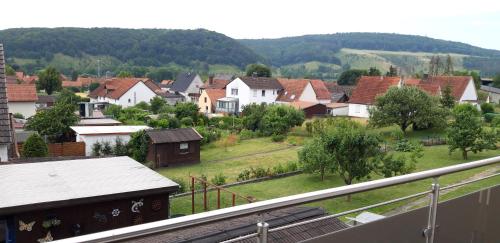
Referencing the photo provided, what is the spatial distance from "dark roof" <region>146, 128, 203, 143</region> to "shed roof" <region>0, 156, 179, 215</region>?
13.7 metres

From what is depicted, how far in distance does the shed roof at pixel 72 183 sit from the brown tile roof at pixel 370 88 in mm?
33961

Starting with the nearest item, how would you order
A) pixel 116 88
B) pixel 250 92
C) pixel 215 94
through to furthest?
pixel 250 92 → pixel 215 94 → pixel 116 88

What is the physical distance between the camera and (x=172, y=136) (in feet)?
90.4

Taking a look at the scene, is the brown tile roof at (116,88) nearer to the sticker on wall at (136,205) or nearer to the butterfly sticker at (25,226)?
the sticker on wall at (136,205)

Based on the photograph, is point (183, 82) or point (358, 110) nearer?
point (358, 110)

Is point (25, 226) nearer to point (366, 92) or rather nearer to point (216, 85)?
point (366, 92)

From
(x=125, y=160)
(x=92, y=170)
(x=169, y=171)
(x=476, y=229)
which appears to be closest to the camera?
(x=476, y=229)

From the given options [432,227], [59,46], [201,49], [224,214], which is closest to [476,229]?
[432,227]

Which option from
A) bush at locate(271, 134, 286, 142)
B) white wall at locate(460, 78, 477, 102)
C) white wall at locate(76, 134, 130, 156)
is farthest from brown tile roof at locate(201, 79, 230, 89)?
white wall at locate(76, 134, 130, 156)

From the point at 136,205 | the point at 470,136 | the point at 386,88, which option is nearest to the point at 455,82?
the point at 386,88

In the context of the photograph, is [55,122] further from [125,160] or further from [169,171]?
[125,160]

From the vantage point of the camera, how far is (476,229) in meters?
3.30

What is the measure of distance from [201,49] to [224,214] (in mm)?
164672

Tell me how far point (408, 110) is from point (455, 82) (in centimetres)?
1774
